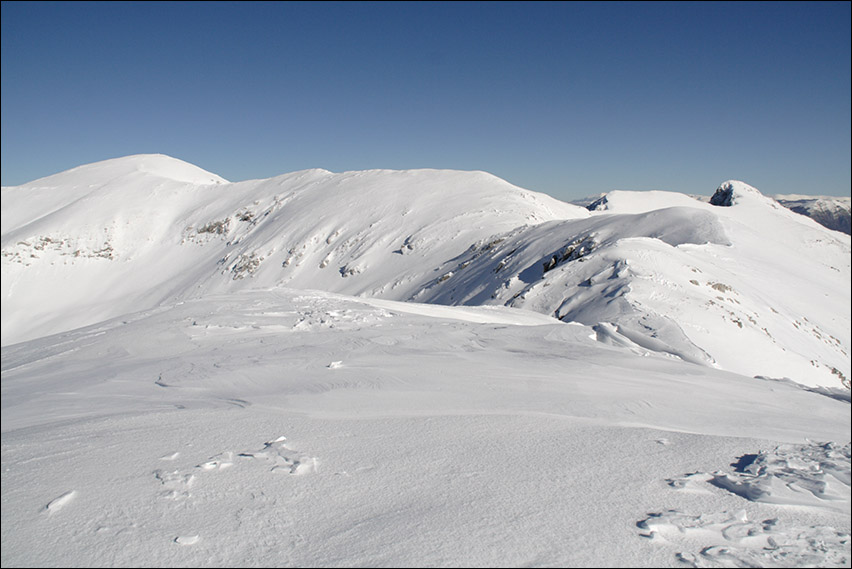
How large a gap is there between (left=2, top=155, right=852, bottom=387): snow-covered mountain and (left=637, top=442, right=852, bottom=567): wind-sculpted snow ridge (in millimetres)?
3742

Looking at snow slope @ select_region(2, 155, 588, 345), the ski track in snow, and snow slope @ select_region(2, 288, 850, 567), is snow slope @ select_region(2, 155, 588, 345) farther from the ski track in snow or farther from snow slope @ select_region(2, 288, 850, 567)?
the ski track in snow

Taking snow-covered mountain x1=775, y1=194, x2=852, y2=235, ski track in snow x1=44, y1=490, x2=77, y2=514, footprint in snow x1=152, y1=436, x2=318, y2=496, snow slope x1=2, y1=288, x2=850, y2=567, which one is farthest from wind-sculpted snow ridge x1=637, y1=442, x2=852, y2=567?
snow-covered mountain x1=775, y1=194, x2=852, y2=235

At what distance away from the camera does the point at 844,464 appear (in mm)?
2861

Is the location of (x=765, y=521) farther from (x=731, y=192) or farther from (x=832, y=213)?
(x=832, y=213)

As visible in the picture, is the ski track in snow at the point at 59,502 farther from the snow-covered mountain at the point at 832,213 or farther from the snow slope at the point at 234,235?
the snow-covered mountain at the point at 832,213

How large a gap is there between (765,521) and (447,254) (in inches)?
888

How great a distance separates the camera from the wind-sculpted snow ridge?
2.09 metres

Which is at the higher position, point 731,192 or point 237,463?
point 731,192

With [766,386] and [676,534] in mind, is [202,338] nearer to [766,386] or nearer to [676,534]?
[676,534]

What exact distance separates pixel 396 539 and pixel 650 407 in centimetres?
264

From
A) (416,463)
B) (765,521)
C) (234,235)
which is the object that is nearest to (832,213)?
(234,235)

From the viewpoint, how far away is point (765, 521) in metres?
2.35

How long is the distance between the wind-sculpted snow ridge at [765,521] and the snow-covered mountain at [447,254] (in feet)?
12.3

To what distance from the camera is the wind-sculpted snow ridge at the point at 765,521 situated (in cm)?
209
